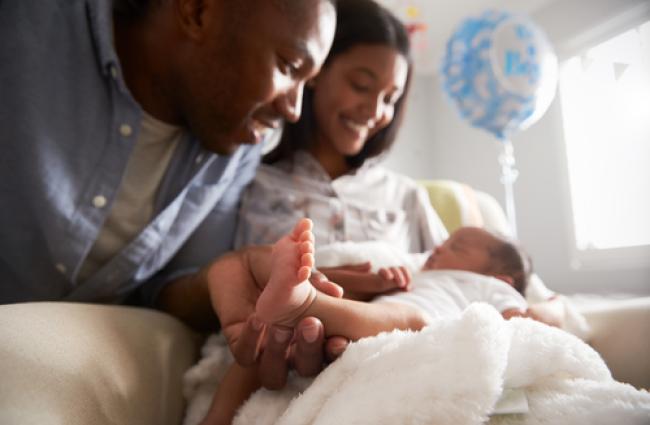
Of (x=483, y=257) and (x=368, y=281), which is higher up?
(x=368, y=281)

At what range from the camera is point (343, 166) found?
146 centimetres

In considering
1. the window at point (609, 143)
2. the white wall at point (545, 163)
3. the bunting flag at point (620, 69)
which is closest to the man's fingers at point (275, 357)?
the window at point (609, 143)

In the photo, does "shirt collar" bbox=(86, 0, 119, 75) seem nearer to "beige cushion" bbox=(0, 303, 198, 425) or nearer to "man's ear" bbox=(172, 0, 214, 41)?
"man's ear" bbox=(172, 0, 214, 41)

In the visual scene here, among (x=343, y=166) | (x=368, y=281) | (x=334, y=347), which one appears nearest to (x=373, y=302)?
(x=368, y=281)

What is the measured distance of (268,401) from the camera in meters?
0.64

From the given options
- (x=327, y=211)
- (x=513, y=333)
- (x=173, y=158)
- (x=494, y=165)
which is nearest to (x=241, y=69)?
(x=173, y=158)

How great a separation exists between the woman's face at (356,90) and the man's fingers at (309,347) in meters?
0.78

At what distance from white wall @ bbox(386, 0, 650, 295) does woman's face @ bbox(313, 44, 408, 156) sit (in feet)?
6.58

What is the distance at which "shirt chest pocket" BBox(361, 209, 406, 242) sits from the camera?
125 centimetres

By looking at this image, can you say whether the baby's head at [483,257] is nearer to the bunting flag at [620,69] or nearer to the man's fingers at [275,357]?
the man's fingers at [275,357]

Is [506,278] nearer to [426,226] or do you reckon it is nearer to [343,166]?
[426,226]

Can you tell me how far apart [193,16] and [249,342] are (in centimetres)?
78

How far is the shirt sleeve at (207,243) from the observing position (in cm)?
118

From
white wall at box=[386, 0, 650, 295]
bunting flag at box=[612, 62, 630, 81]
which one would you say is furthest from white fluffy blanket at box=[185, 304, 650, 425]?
white wall at box=[386, 0, 650, 295]
